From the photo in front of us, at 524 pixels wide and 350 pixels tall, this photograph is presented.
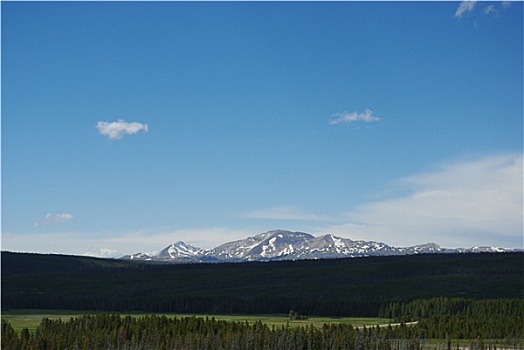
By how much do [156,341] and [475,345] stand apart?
61751 millimetres

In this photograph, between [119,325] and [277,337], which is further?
[119,325]

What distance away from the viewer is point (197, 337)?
13125cm

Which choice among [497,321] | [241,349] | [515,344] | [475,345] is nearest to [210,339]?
[241,349]

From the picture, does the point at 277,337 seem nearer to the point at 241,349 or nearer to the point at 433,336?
the point at 241,349

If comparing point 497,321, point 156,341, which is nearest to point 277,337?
point 156,341

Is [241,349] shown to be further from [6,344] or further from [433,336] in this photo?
[433,336]

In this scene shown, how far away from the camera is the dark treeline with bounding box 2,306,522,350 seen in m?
128

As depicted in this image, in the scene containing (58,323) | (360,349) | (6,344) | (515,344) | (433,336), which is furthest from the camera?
(433,336)

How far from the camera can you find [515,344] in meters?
140

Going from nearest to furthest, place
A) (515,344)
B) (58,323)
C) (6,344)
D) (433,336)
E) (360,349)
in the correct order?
(6,344)
(360,349)
(515,344)
(58,323)
(433,336)

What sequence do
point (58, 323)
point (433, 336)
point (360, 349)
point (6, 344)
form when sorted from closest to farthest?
point (6, 344) < point (360, 349) < point (58, 323) < point (433, 336)

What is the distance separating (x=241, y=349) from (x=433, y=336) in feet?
180

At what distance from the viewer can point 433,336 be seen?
160000 millimetres

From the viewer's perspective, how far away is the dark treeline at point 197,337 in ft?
418
